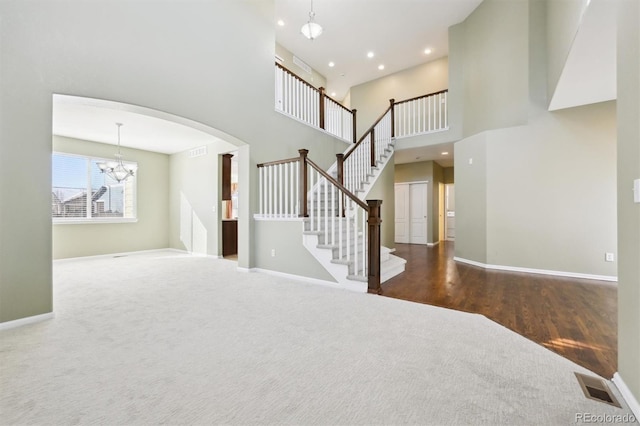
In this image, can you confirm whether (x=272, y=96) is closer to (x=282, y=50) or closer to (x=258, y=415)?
A: (x=282, y=50)

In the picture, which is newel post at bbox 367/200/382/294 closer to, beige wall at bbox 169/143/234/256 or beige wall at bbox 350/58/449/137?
beige wall at bbox 169/143/234/256

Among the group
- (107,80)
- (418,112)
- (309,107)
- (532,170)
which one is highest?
(418,112)

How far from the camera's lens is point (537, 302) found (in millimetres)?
3137

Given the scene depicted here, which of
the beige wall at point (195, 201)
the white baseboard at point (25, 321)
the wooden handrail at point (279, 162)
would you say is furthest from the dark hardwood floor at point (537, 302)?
the beige wall at point (195, 201)

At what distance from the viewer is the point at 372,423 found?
1.29 meters

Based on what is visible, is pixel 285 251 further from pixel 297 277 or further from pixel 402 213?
pixel 402 213

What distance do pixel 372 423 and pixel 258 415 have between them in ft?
1.88

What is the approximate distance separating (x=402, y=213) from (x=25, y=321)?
8.88 metres

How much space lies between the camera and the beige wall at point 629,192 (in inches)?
54.7

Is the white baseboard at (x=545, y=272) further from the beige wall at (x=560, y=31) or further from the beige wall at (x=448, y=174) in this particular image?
the beige wall at (x=448, y=174)

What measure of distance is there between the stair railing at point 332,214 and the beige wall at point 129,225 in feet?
14.6

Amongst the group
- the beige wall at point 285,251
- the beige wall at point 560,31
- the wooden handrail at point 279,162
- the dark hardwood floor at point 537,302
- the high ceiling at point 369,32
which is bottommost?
the dark hardwood floor at point 537,302

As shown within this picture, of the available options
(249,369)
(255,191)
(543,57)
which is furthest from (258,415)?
(543,57)

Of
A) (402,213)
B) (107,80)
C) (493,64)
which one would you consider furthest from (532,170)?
(107,80)
